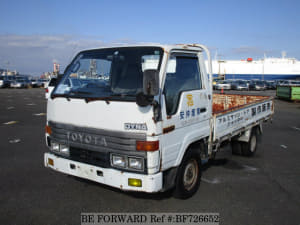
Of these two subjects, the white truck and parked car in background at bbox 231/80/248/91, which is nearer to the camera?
the white truck

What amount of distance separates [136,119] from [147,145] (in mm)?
328

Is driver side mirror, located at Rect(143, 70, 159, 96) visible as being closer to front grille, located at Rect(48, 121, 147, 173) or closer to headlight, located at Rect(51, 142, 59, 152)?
front grille, located at Rect(48, 121, 147, 173)

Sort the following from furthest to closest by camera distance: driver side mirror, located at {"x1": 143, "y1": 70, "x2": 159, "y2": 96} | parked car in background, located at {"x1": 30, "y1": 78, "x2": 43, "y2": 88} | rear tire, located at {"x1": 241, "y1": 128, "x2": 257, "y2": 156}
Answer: parked car in background, located at {"x1": 30, "y1": 78, "x2": 43, "y2": 88} < rear tire, located at {"x1": 241, "y1": 128, "x2": 257, "y2": 156} < driver side mirror, located at {"x1": 143, "y1": 70, "x2": 159, "y2": 96}

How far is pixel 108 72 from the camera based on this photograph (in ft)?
13.3

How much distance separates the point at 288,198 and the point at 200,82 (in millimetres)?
2229

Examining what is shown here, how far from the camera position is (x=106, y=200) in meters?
3.93

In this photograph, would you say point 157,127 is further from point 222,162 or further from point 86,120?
point 222,162

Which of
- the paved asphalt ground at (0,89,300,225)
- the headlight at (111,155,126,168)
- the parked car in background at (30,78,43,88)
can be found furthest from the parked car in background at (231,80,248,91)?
the headlight at (111,155,126,168)

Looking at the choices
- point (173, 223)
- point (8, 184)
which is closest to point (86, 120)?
point (173, 223)

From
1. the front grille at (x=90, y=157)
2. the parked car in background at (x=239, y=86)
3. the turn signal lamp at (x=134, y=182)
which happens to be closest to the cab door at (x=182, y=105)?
the turn signal lamp at (x=134, y=182)

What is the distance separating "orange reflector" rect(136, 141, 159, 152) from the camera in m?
3.13

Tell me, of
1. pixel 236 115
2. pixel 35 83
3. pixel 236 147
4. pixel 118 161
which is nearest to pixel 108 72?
pixel 118 161

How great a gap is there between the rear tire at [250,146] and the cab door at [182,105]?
2.42m

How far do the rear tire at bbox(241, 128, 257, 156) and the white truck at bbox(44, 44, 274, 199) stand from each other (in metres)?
1.95
